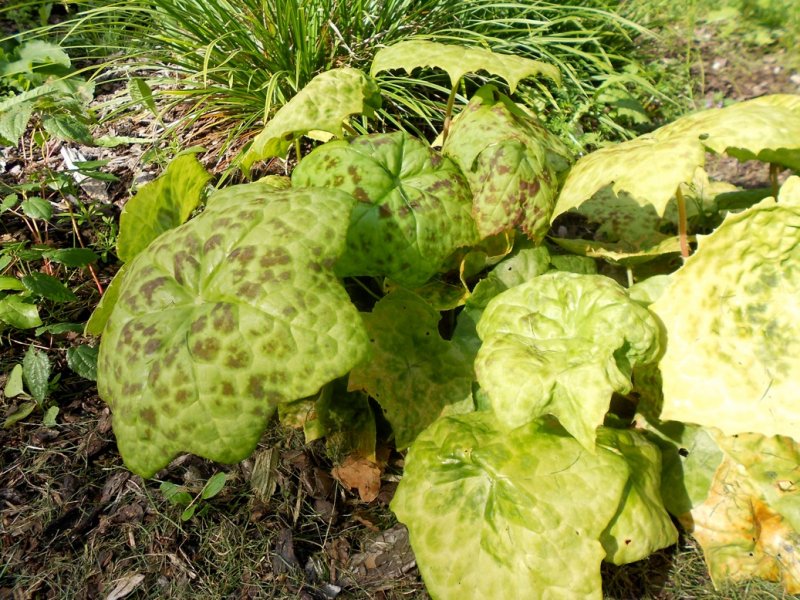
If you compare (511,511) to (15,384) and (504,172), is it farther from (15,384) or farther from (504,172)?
(15,384)

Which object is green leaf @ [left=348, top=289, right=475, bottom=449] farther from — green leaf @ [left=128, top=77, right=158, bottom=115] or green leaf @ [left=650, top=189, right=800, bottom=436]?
green leaf @ [left=128, top=77, right=158, bottom=115]

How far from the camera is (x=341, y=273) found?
1545 mm

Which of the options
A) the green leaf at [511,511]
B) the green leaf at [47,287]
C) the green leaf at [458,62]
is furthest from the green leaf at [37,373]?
the green leaf at [458,62]

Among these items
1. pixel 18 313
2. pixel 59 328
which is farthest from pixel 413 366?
pixel 18 313

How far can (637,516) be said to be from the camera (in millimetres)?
1329

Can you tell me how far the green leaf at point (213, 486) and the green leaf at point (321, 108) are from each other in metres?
0.81

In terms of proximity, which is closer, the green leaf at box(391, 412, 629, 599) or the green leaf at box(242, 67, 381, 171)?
the green leaf at box(391, 412, 629, 599)

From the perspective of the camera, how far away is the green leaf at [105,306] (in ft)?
5.13

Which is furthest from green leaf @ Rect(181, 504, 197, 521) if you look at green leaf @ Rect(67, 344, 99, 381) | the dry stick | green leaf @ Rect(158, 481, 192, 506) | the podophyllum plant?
the dry stick

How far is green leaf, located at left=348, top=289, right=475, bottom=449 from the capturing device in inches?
63.1

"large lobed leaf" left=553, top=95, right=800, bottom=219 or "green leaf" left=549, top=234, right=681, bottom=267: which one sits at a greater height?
"large lobed leaf" left=553, top=95, right=800, bottom=219

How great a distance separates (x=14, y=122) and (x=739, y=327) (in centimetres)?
186

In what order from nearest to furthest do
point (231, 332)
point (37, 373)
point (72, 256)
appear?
point (231, 332) < point (37, 373) < point (72, 256)

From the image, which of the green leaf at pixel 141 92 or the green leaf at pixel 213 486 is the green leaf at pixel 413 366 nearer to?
the green leaf at pixel 213 486
